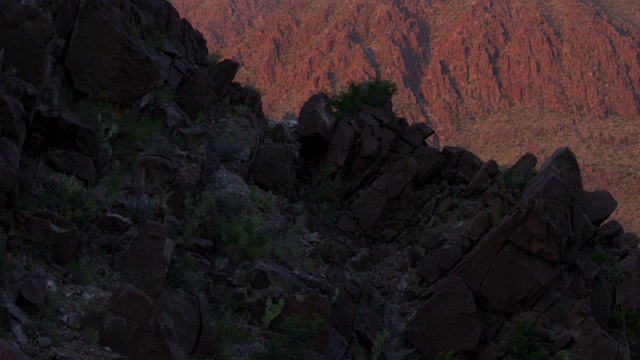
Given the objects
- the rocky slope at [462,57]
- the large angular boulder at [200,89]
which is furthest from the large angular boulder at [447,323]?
the rocky slope at [462,57]

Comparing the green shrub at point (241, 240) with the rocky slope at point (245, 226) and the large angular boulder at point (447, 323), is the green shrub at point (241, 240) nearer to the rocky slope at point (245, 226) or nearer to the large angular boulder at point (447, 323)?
the rocky slope at point (245, 226)

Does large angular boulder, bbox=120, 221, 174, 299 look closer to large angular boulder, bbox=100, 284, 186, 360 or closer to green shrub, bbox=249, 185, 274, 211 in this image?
large angular boulder, bbox=100, 284, 186, 360

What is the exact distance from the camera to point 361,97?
21391 millimetres

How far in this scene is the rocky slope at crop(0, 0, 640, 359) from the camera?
7.62m

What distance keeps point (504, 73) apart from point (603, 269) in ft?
198

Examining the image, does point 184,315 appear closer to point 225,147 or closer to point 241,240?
point 241,240

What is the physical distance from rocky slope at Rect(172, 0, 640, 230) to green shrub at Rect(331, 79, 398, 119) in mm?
39028

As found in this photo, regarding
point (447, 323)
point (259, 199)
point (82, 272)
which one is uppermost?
point (447, 323)

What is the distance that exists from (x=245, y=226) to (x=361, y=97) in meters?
10.6

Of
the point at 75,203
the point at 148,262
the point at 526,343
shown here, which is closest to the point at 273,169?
the point at 526,343

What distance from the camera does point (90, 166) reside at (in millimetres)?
9914

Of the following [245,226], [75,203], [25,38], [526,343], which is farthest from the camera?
[526,343]

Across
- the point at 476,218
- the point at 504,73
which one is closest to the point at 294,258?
the point at 476,218

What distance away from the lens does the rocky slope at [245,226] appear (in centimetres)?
762
